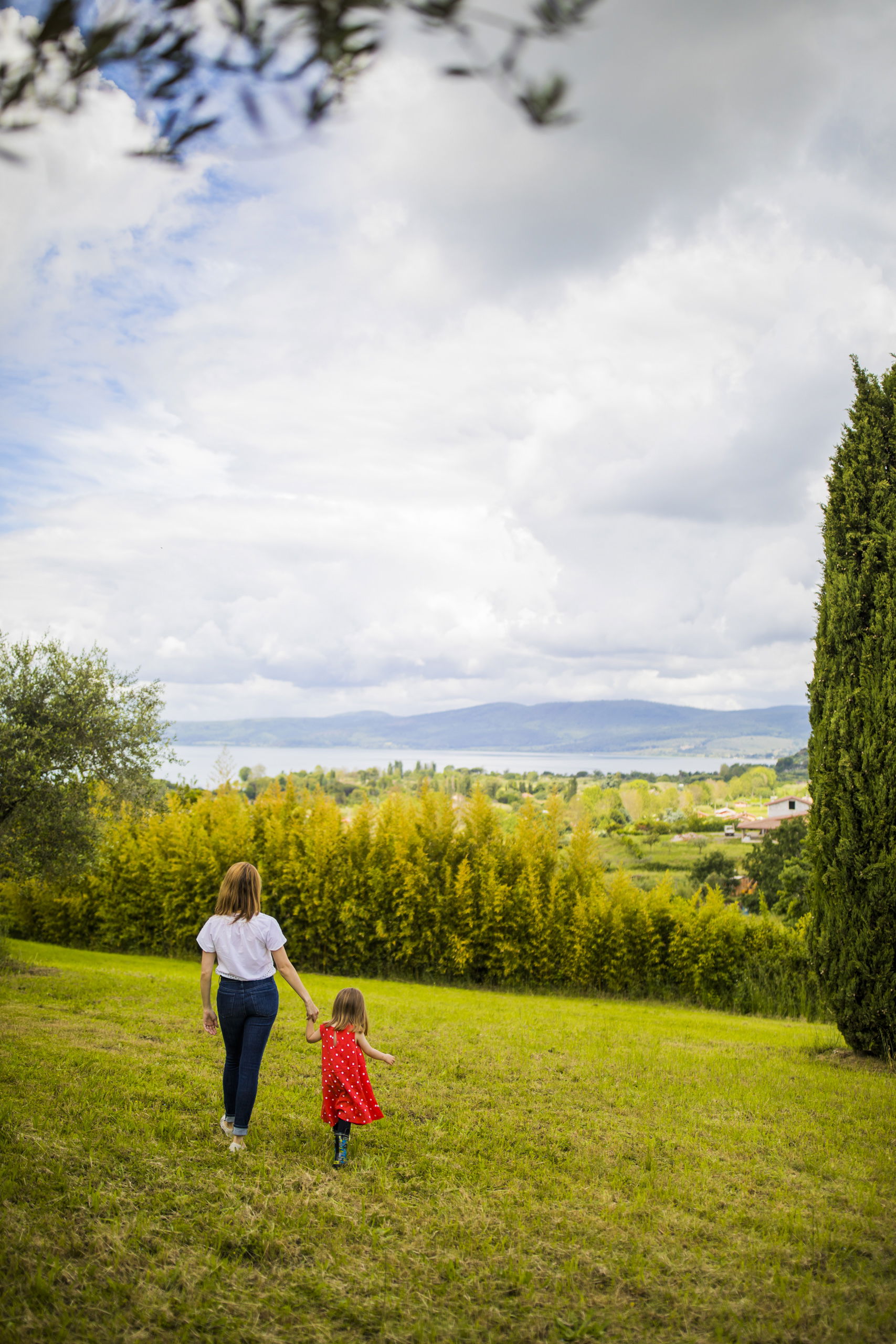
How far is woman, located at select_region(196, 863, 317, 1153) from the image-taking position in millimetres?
4352

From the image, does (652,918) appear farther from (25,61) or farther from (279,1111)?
(25,61)

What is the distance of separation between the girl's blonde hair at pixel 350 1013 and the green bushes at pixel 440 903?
8753mm

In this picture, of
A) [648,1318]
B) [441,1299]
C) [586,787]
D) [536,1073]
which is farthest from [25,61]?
[586,787]

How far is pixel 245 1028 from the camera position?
4.38m

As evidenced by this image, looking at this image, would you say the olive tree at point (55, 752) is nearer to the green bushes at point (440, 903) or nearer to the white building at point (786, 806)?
the green bushes at point (440, 903)

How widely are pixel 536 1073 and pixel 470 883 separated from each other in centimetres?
685

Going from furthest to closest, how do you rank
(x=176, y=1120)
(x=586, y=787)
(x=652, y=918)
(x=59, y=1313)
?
(x=586, y=787) < (x=652, y=918) < (x=176, y=1120) < (x=59, y=1313)

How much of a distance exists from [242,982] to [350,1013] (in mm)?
647

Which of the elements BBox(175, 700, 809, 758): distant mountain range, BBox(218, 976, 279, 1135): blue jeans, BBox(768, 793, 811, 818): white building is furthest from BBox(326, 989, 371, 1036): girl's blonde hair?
BBox(175, 700, 809, 758): distant mountain range

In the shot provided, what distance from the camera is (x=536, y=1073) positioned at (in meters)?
6.57

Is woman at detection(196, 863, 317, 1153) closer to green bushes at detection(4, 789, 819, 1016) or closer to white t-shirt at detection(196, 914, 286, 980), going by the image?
white t-shirt at detection(196, 914, 286, 980)

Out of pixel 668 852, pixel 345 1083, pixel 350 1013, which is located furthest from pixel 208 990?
pixel 668 852

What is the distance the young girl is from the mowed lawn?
22 cm

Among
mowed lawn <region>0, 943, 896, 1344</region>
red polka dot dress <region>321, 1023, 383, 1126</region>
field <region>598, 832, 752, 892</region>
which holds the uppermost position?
red polka dot dress <region>321, 1023, 383, 1126</region>
